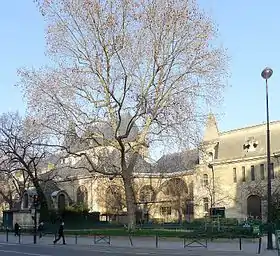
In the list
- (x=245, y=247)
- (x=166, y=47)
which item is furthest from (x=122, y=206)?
(x=245, y=247)

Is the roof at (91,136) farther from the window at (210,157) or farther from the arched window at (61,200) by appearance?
the window at (210,157)

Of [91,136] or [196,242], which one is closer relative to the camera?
[196,242]

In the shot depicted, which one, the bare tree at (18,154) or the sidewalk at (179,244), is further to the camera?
the bare tree at (18,154)

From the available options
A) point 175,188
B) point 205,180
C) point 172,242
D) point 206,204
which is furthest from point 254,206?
point 172,242

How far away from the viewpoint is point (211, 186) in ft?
267

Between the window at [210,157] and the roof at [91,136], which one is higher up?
the window at [210,157]

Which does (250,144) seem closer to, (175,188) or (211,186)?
(211,186)

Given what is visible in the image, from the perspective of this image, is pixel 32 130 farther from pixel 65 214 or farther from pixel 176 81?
pixel 65 214

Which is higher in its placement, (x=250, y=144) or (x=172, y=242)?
(x=250, y=144)

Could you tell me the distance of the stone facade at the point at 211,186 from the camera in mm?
75938

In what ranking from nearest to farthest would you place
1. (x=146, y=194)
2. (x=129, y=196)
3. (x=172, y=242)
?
1. (x=172, y=242)
2. (x=129, y=196)
3. (x=146, y=194)

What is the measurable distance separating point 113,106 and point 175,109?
16.1 feet

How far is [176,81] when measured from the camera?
42000 mm

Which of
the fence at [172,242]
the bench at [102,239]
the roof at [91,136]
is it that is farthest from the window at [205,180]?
the bench at [102,239]
